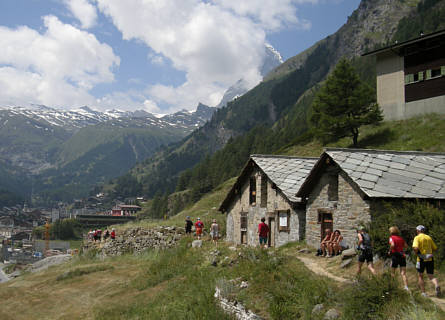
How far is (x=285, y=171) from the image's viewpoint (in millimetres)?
27594

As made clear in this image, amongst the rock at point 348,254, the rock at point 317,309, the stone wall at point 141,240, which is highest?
the rock at point 348,254

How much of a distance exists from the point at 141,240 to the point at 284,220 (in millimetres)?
15981

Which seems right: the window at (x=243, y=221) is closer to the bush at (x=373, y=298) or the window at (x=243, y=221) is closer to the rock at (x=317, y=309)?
the rock at (x=317, y=309)

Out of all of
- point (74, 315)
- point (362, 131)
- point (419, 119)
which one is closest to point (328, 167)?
point (74, 315)

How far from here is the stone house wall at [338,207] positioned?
721 inches

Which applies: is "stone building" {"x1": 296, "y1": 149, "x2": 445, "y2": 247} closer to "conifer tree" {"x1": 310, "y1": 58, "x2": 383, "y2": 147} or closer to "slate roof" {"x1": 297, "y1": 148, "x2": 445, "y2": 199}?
"slate roof" {"x1": 297, "y1": 148, "x2": 445, "y2": 199}

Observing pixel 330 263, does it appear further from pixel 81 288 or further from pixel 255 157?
pixel 81 288

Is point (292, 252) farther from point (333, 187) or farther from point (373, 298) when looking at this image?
point (373, 298)

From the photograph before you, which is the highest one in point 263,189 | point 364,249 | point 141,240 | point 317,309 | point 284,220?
point 263,189

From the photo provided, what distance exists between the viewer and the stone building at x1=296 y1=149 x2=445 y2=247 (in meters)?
17.7

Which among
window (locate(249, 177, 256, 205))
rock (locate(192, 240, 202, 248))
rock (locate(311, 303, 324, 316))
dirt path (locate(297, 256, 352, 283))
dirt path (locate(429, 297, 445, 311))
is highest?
window (locate(249, 177, 256, 205))

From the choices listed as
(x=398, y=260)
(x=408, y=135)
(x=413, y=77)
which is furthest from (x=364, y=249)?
(x=413, y=77)

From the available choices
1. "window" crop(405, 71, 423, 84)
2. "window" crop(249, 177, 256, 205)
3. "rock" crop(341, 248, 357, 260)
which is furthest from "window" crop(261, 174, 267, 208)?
"window" crop(405, 71, 423, 84)

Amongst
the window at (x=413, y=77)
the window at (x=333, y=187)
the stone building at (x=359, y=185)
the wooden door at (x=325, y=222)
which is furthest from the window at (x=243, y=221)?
the window at (x=413, y=77)
